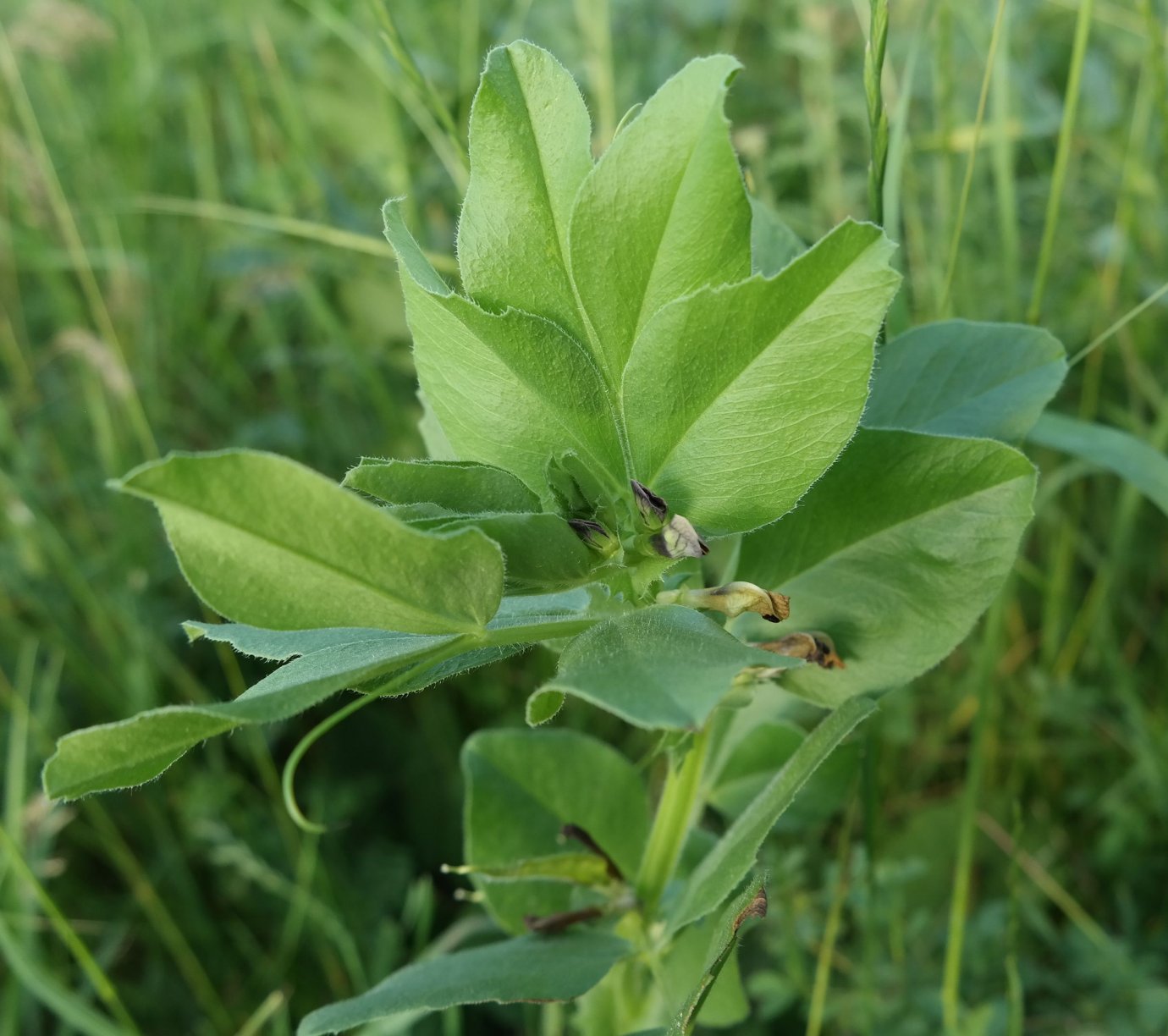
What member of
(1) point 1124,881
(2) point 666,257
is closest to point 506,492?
(2) point 666,257

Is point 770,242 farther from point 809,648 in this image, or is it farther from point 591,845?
point 591,845

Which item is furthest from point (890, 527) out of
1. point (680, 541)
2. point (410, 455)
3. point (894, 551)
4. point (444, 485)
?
point (410, 455)

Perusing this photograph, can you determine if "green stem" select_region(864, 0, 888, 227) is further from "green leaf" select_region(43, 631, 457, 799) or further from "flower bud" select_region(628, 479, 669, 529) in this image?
"green leaf" select_region(43, 631, 457, 799)

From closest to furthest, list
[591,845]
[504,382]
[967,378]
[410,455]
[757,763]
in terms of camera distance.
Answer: [504,382]
[967,378]
[591,845]
[757,763]
[410,455]

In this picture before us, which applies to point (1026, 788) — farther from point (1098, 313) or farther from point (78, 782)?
point (78, 782)

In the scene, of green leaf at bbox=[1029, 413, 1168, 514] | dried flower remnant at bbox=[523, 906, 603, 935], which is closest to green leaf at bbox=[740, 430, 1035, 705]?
dried flower remnant at bbox=[523, 906, 603, 935]

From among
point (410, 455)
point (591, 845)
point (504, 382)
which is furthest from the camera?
point (410, 455)
